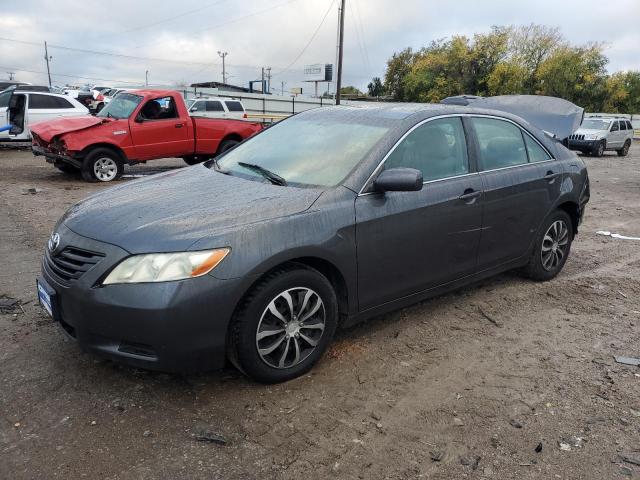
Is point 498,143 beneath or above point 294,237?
above

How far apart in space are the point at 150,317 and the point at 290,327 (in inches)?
32.2

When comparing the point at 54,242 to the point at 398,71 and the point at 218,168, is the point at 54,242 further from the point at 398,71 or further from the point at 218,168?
the point at 398,71

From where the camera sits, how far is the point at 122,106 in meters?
11.1

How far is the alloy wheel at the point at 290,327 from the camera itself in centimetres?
301

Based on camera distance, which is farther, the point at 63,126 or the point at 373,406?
the point at 63,126

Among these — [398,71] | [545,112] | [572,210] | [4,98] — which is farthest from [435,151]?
[398,71]

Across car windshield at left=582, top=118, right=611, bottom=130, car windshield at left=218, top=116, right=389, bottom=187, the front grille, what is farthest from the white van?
car windshield at left=582, top=118, right=611, bottom=130

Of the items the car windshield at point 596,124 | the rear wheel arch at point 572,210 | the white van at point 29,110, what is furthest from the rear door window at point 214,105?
the rear wheel arch at point 572,210

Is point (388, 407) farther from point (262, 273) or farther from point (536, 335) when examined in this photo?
point (536, 335)

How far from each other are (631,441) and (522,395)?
586 mm

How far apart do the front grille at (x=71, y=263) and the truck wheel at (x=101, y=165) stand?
318 inches

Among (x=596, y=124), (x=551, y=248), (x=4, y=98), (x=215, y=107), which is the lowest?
(x=551, y=248)

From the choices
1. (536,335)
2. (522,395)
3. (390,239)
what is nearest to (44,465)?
(390,239)

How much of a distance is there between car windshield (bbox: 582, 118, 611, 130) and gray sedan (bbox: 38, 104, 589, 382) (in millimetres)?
21666
